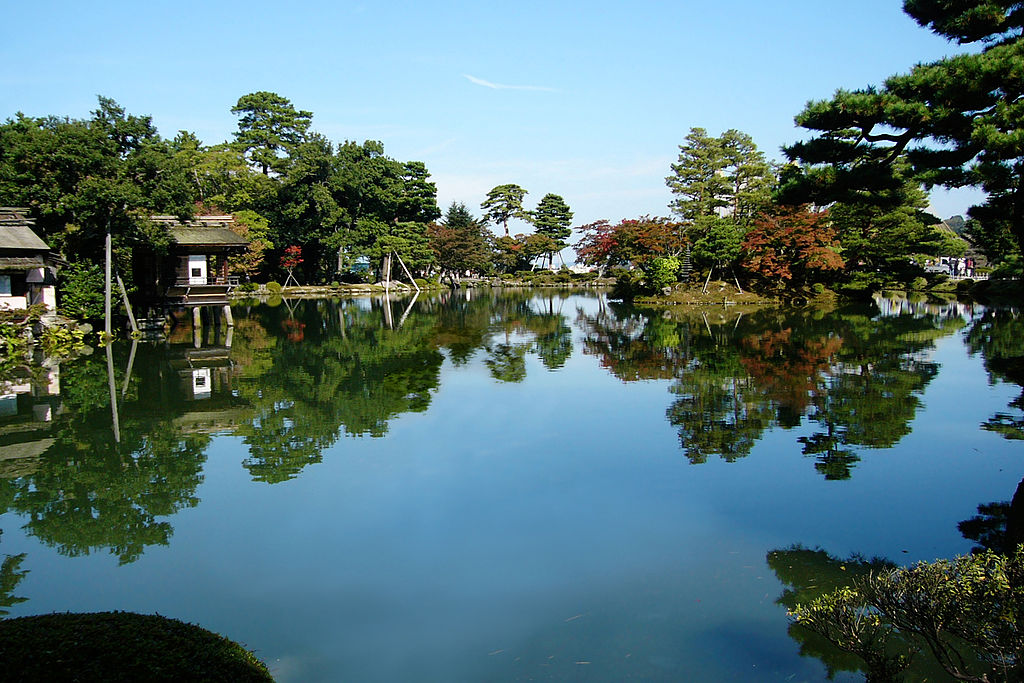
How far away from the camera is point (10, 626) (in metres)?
3.88

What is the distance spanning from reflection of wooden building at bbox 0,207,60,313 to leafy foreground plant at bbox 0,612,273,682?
19.0m

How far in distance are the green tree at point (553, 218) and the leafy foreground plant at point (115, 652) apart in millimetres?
60284

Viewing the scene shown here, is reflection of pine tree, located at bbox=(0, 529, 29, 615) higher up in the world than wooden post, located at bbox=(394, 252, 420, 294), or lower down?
lower down

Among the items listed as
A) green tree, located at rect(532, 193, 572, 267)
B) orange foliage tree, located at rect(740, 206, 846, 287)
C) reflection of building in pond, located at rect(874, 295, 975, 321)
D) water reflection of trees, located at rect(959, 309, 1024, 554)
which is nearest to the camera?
water reflection of trees, located at rect(959, 309, 1024, 554)

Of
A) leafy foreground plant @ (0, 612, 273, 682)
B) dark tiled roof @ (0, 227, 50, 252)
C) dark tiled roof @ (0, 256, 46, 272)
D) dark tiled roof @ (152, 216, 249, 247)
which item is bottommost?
leafy foreground plant @ (0, 612, 273, 682)

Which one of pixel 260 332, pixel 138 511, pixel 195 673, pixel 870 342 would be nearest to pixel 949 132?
pixel 195 673

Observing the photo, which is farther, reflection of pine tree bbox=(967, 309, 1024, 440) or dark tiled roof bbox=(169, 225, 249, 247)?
dark tiled roof bbox=(169, 225, 249, 247)

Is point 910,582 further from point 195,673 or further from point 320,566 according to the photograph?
point 320,566

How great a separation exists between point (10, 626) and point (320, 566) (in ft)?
9.42

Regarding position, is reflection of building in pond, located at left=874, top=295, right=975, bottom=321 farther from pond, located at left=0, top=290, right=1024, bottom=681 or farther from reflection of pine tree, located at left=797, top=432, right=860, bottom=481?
reflection of pine tree, located at left=797, top=432, right=860, bottom=481

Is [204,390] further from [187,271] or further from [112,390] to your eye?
[187,271]

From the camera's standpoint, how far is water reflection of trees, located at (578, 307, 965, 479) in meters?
11.0

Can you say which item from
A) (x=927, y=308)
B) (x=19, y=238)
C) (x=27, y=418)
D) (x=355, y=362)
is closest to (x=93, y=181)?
(x=19, y=238)

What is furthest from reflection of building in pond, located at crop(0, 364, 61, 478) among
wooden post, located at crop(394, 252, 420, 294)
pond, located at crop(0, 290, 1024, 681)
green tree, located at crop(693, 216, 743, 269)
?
wooden post, located at crop(394, 252, 420, 294)
